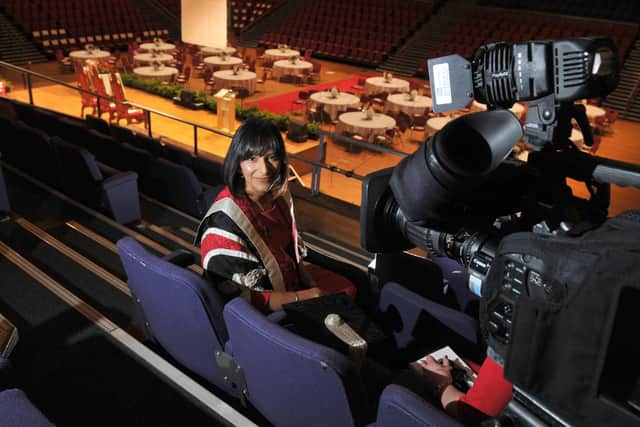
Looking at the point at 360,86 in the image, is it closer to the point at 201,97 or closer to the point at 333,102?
the point at 333,102

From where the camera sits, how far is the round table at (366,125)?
8.45 m

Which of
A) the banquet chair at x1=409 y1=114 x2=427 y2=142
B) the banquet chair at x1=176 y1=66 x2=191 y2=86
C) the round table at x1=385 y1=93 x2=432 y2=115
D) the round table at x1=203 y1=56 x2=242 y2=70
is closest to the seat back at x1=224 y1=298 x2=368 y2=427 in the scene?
the banquet chair at x1=409 y1=114 x2=427 y2=142

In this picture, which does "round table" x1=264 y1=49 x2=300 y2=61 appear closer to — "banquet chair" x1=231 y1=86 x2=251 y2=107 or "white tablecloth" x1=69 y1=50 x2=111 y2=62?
"banquet chair" x1=231 y1=86 x2=251 y2=107

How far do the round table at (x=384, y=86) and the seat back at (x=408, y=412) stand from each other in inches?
419

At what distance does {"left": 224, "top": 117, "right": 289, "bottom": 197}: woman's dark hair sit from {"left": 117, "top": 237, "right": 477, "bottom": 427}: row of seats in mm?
432

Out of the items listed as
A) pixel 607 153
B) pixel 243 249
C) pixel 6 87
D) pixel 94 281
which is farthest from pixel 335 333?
pixel 6 87

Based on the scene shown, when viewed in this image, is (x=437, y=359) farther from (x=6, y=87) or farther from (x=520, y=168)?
(x=6, y=87)

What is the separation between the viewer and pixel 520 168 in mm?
1241

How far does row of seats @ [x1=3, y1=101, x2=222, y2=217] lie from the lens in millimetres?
3990

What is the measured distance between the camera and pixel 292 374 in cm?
155

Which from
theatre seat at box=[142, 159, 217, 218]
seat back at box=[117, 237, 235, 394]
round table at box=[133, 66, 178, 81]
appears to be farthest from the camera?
round table at box=[133, 66, 178, 81]

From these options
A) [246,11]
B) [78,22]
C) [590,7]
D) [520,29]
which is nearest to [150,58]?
[78,22]

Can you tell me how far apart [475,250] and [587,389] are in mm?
508

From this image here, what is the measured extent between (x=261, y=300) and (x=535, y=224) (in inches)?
48.8
